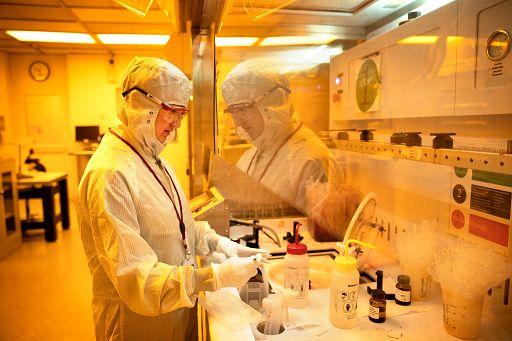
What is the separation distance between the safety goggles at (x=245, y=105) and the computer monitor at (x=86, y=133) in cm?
548

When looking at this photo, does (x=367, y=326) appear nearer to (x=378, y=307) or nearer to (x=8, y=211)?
(x=378, y=307)

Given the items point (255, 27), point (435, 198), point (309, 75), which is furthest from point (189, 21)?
point (435, 198)

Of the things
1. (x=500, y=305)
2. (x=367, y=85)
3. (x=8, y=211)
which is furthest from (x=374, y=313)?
(x=8, y=211)

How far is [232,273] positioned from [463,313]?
64 centimetres

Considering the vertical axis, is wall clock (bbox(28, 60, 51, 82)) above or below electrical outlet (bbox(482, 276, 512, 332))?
above

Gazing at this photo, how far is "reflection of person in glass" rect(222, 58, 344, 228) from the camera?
1.91 meters

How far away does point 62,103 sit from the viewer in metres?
6.95

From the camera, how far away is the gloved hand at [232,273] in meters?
1.10

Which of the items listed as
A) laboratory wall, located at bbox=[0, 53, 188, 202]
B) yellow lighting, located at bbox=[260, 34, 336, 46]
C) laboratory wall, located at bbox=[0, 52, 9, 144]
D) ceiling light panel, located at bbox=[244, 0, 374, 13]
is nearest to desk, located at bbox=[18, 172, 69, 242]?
laboratory wall, located at bbox=[0, 53, 188, 202]

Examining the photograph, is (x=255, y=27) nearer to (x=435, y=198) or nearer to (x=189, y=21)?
(x=189, y=21)

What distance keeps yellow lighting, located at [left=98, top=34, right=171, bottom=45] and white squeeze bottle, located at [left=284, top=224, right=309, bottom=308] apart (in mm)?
4489

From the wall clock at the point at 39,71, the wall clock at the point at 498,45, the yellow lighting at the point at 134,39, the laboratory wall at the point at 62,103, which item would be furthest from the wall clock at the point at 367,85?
the wall clock at the point at 39,71

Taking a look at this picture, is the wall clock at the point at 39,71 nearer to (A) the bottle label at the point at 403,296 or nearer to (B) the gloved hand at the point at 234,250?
(B) the gloved hand at the point at 234,250

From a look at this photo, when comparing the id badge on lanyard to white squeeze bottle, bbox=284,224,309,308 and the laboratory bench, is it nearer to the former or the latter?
the laboratory bench
